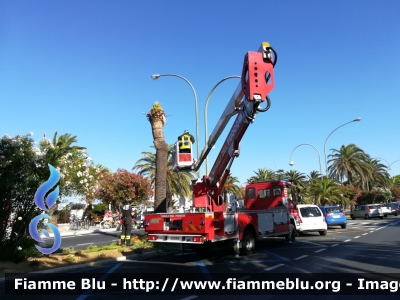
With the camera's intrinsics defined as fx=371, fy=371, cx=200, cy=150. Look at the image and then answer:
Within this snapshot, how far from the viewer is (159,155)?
17078mm

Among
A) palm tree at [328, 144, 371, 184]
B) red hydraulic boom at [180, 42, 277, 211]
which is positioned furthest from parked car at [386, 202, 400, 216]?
red hydraulic boom at [180, 42, 277, 211]

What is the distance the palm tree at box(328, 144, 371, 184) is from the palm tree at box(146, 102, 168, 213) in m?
38.9

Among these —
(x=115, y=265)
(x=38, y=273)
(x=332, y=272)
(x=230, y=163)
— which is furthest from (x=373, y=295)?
(x=38, y=273)

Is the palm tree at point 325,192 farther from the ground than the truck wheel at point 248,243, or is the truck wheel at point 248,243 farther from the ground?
the palm tree at point 325,192

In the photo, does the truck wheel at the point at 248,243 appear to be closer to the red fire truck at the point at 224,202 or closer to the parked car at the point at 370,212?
the red fire truck at the point at 224,202

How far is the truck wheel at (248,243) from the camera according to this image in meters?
12.3

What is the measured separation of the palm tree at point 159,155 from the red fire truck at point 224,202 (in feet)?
12.5

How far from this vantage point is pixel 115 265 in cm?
1152

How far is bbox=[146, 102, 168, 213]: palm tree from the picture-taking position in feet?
54.2

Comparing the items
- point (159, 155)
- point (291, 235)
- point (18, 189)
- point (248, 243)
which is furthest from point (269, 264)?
point (159, 155)

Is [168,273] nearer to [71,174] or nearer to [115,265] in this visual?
[115,265]

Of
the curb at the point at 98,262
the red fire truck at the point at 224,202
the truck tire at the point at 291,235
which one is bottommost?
the curb at the point at 98,262

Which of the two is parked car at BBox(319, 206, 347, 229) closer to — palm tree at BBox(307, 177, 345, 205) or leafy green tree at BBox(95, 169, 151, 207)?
palm tree at BBox(307, 177, 345, 205)

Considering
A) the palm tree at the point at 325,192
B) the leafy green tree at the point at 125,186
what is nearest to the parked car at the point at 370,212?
the palm tree at the point at 325,192
